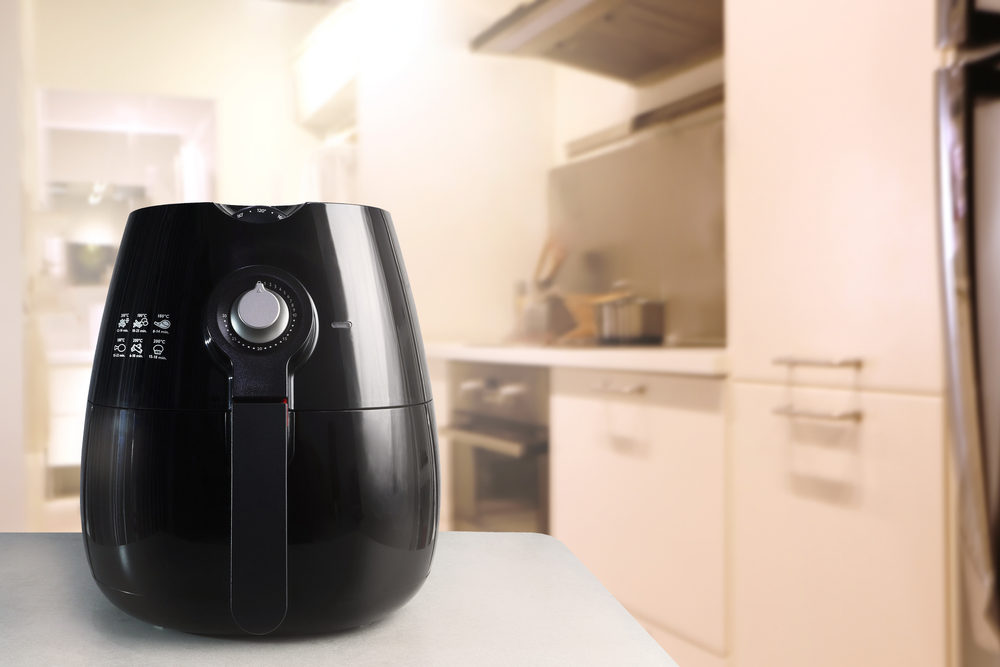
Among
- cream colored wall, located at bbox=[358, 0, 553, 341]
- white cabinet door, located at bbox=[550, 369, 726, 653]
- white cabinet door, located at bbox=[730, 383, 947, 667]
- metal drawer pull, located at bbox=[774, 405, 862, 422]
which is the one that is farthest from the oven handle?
metal drawer pull, located at bbox=[774, 405, 862, 422]

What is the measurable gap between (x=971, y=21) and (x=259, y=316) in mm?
1099

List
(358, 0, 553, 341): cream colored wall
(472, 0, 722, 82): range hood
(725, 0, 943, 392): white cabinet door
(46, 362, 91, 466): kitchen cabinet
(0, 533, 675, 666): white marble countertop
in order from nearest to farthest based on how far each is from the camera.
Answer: (0, 533, 675, 666): white marble countertop
(725, 0, 943, 392): white cabinet door
(472, 0, 722, 82): range hood
(46, 362, 91, 466): kitchen cabinet
(358, 0, 553, 341): cream colored wall

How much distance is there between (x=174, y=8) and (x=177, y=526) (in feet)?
7.86

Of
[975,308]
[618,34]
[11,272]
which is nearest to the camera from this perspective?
[975,308]

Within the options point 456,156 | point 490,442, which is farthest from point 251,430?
point 456,156

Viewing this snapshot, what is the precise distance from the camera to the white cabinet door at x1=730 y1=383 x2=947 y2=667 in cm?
111

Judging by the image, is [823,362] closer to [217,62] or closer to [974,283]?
[974,283]

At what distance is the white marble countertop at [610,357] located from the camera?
1.46 m

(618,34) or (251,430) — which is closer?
(251,430)

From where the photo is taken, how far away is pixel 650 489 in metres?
1.60

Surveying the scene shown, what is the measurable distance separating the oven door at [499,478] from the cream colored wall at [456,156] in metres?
0.41

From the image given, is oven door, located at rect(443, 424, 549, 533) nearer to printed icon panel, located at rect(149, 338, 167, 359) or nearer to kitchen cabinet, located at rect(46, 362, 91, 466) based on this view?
kitchen cabinet, located at rect(46, 362, 91, 466)

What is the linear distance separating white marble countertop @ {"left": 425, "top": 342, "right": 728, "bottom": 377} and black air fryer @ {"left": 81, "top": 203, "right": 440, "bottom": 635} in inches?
46.5

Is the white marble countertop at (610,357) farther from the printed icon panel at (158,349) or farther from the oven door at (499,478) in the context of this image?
the printed icon panel at (158,349)
